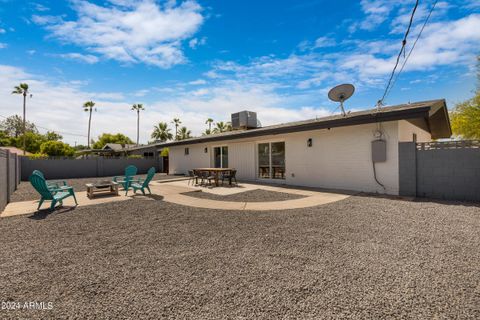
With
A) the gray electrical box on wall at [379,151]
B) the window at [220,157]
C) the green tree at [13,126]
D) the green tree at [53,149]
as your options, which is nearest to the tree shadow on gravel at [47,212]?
the window at [220,157]

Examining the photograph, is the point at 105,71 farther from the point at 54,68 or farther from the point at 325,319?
the point at 325,319

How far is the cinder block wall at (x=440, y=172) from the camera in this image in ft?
22.5

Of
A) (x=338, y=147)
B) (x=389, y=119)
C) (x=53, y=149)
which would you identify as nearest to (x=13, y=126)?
(x=53, y=149)

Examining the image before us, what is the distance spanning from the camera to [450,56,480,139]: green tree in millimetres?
15351

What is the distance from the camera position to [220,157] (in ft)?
50.8

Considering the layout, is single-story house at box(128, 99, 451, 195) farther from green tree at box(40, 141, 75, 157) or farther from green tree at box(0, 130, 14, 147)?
green tree at box(0, 130, 14, 147)

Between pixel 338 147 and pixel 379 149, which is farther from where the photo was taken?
pixel 338 147

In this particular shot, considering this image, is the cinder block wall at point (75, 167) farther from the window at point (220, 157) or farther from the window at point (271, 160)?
the window at point (271, 160)

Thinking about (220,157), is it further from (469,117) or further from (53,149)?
Result: (53,149)

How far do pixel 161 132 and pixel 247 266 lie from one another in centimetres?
4900

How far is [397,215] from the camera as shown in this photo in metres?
5.46

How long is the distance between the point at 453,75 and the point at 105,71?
58.1 feet

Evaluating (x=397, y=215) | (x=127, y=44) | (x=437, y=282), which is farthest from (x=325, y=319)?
(x=127, y=44)

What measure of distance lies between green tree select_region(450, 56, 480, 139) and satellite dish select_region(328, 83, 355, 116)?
38.5ft
